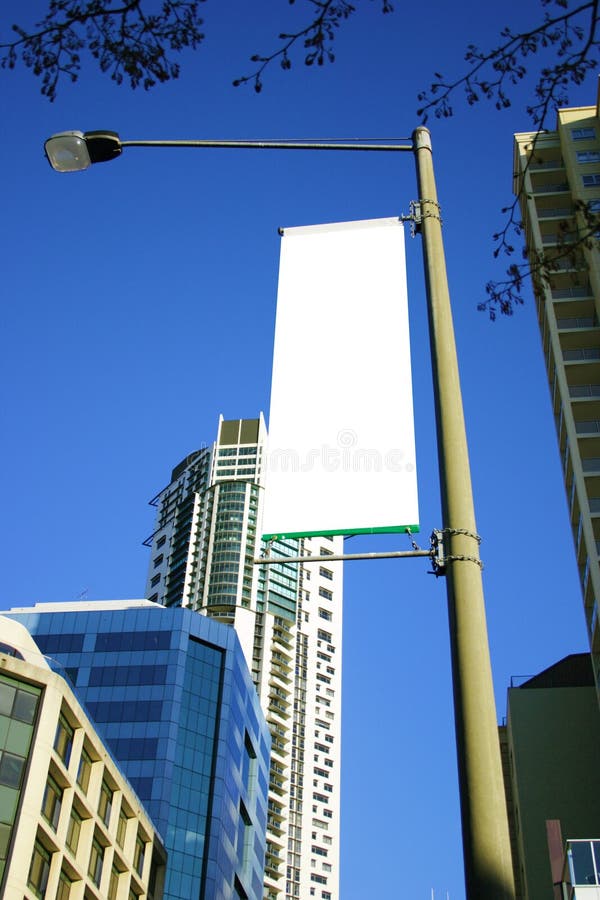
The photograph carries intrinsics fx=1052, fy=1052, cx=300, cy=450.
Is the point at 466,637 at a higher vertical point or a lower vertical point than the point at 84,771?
lower

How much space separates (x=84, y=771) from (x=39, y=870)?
651 centimetres

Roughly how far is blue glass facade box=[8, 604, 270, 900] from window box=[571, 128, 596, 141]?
4788 cm

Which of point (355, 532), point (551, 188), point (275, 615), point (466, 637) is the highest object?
point (275, 615)

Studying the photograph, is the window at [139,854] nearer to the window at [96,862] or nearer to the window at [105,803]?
the window at [105,803]

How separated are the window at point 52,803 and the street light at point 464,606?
116ft

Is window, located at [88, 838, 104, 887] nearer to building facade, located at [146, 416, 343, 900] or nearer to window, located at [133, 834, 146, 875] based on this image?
window, located at [133, 834, 146, 875]

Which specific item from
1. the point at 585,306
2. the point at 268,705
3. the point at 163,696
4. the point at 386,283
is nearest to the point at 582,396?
the point at 585,306

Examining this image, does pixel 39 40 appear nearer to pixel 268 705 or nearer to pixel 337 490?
pixel 337 490

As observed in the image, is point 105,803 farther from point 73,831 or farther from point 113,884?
point 113,884

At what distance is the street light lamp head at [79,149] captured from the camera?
929 centimetres

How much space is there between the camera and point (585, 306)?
2373 inches

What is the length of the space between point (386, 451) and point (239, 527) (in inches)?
5781

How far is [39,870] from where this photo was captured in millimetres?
39125

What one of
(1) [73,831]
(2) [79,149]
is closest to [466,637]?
(2) [79,149]
